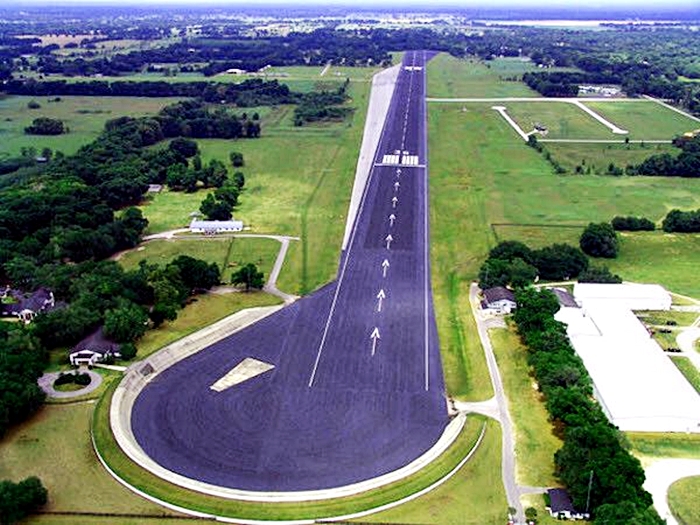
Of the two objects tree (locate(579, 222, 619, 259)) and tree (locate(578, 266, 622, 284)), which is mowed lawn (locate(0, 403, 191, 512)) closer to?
tree (locate(578, 266, 622, 284))

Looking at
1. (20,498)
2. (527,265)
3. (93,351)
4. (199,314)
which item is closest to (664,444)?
(527,265)

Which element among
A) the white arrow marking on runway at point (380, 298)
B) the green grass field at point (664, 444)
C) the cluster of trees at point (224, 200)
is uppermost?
the cluster of trees at point (224, 200)

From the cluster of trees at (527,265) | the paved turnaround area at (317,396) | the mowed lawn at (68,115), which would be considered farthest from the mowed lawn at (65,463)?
the mowed lawn at (68,115)

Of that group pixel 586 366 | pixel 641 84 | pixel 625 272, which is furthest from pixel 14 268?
pixel 641 84

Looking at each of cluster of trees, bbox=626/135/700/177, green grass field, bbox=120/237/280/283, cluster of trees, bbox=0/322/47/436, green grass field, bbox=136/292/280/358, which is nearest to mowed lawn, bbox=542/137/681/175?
cluster of trees, bbox=626/135/700/177

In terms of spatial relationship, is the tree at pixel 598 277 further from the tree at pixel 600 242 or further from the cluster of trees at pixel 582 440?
the cluster of trees at pixel 582 440
